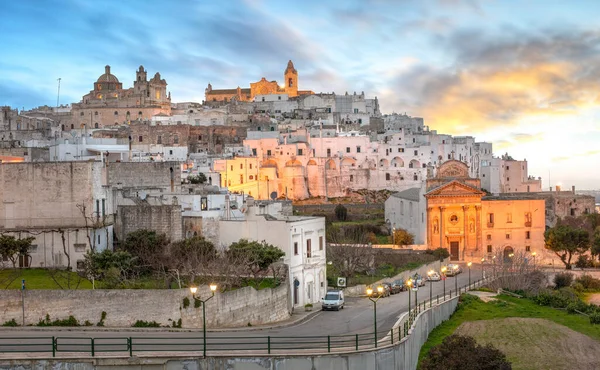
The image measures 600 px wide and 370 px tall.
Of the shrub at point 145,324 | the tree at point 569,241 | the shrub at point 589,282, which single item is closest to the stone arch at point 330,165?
the tree at point 569,241

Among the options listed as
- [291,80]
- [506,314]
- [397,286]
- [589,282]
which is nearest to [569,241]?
[589,282]

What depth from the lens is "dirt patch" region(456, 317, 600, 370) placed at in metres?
28.3

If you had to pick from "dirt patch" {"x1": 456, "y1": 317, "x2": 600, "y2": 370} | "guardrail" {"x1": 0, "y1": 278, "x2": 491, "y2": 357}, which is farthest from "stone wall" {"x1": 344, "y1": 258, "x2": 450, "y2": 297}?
"guardrail" {"x1": 0, "y1": 278, "x2": 491, "y2": 357}

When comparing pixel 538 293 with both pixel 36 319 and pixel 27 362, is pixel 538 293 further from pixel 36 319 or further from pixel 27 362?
pixel 27 362

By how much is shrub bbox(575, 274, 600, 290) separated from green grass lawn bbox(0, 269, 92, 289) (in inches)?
1205

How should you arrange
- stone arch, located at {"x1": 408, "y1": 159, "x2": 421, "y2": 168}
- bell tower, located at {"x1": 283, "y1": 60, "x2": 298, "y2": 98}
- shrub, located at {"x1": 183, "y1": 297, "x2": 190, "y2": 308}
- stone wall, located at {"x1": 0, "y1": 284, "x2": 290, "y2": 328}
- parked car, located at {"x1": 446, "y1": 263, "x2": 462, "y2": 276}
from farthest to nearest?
bell tower, located at {"x1": 283, "y1": 60, "x2": 298, "y2": 98} < stone arch, located at {"x1": 408, "y1": 159, "x2": 421, "y2": 168} < parked car, located at {"x1": 446, "y1": 263, "x2": 462, "y2": 276} < shrub, located at {"x1": 183, "y1": 297, "x2": 190, "y2": 308} < stone wall, located at {"x1": 0, "y1": 284, "x2": 290, "y2": 328}

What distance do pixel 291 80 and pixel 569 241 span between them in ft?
267

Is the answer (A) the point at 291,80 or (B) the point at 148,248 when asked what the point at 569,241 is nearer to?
(B) the point at 148,248

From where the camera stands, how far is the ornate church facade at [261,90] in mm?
127312

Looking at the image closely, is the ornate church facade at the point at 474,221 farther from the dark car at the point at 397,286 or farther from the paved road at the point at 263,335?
the paved road at the point at 263,335

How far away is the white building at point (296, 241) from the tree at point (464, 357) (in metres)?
10.6

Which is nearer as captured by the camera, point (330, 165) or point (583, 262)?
point (583, 262)

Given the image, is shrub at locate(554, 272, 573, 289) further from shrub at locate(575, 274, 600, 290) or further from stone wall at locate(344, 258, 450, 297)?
stone wall at locate(344, 258, 450, 297)

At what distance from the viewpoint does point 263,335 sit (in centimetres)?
2603
